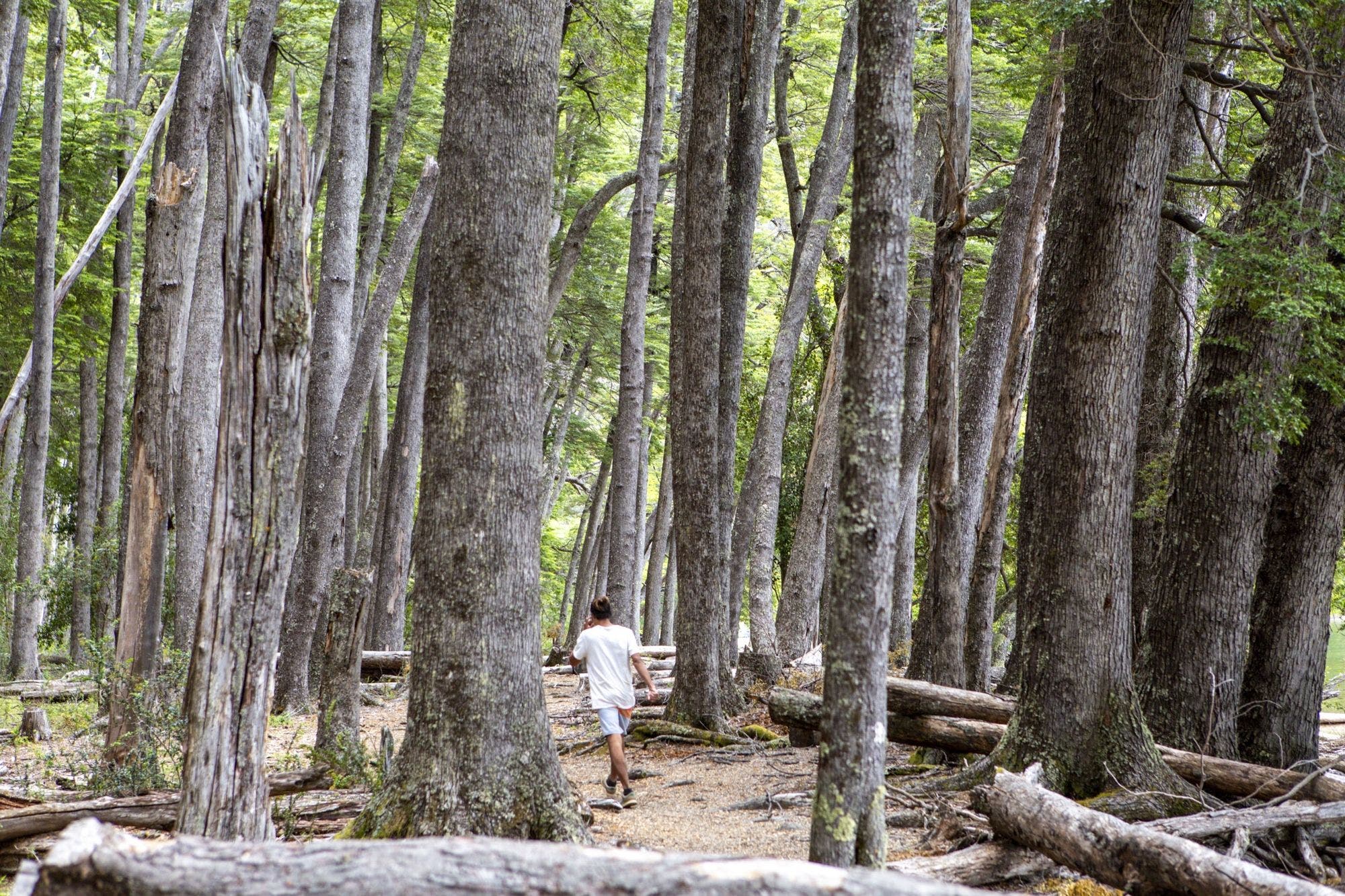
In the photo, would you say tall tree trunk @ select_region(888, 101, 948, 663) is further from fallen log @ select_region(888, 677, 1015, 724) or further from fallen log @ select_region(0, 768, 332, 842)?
fallen log @ select_region(0, 768, 332, 842)

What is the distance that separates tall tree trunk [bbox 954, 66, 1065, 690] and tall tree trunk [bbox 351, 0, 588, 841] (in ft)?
20.2

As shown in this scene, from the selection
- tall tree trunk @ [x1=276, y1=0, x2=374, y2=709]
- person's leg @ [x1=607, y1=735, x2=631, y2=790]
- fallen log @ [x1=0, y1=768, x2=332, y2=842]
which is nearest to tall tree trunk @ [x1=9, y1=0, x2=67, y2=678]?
tall tree trunk @ [x1=276, y1=0, x2=374, y2=709]

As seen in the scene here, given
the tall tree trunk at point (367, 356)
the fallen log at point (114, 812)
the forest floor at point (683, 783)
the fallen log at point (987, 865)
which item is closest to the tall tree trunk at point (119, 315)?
the tall tree trunk at point (367, 356)

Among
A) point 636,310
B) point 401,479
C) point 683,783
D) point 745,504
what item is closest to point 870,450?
point 683,783

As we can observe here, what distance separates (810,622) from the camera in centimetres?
1655

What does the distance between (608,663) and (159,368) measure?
4395 millimetres

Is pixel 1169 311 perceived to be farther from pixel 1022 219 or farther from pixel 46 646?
pixel 46 646

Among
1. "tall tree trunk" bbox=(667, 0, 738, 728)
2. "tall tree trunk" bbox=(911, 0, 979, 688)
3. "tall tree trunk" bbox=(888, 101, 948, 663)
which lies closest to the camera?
"tall tree trunk" bbox=(911, 0, 979, 688)

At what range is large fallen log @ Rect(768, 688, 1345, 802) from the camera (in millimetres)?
6684

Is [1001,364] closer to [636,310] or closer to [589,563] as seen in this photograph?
[636,310]

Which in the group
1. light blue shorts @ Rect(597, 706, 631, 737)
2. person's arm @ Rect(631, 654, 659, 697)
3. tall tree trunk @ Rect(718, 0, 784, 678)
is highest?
tall tree trunk @ Rect(718, 0, 784, 678)

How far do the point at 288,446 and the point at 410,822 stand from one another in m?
2.06

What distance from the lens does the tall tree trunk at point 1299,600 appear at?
25.4ft

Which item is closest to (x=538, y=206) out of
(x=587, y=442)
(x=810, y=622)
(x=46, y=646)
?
(x=810, y=622)
